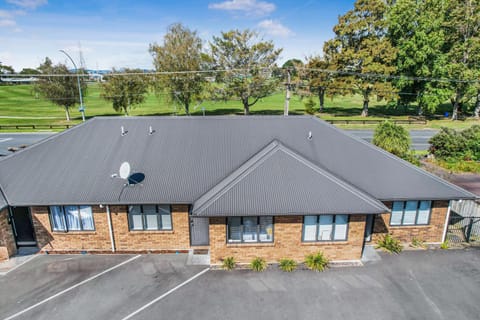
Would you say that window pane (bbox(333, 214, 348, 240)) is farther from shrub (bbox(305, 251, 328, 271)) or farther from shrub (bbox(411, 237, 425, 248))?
shrub (bbox(411, 237, 425, 248))

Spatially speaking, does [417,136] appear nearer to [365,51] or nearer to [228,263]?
[365,51]

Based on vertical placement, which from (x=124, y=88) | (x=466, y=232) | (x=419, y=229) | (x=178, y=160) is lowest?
(x=466, y=232)

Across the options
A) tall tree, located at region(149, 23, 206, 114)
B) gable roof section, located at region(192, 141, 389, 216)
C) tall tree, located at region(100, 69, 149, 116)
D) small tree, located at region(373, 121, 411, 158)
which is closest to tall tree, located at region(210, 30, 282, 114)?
tall tree, located at region(149, 23, 206, 114)

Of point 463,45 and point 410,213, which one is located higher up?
point 463,45

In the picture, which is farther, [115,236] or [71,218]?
[115,236]

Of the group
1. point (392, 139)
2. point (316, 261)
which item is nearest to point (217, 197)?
point (316, 261)

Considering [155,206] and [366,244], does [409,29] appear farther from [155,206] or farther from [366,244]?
[155,206]
